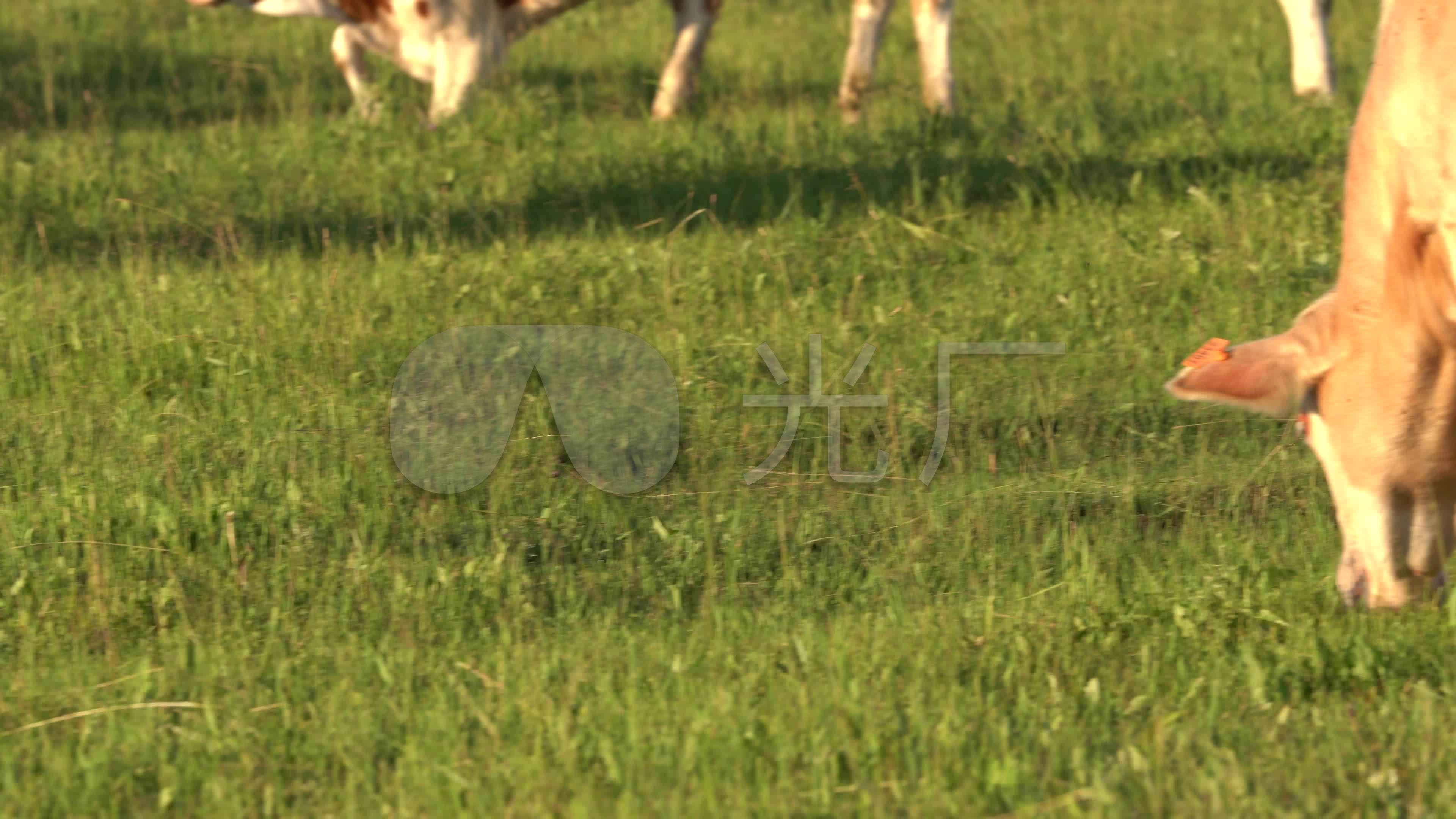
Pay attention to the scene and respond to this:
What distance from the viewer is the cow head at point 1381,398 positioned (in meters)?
3.31

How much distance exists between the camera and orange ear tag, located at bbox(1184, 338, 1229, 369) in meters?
3.42

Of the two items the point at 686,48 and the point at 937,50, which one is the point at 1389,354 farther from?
the point at 686,48

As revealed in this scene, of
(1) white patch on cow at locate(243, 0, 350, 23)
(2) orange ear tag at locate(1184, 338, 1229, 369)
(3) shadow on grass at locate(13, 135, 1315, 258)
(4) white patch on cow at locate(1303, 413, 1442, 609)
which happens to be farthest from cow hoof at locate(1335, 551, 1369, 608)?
(1) white patch on cow at locate(243, 0, 350, 23)

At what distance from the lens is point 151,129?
27.2 feet

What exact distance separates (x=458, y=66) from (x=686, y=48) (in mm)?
1183

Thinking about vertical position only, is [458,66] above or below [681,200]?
above

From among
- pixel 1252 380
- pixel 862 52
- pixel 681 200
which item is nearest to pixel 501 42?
pixel 862 52

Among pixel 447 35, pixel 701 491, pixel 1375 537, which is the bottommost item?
pixel 701 491

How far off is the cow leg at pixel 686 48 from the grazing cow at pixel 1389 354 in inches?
208

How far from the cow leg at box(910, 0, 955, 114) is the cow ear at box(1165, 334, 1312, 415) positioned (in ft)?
16.7

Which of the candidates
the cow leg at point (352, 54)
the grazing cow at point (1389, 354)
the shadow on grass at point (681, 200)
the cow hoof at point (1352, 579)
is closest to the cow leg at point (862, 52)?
the shadow on grass at point (681, 200)

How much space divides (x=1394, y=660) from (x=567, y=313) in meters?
2.97

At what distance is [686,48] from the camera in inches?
347

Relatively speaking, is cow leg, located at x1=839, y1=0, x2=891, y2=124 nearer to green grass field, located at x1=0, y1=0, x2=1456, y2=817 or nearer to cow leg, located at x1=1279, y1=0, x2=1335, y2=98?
green grass field, located at x1=0, y1=0, x2=1456, y2=817
